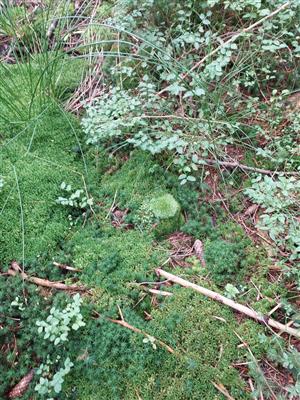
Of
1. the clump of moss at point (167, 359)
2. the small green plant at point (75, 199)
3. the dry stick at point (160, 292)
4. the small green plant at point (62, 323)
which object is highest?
the small green plant at point (75, 199)

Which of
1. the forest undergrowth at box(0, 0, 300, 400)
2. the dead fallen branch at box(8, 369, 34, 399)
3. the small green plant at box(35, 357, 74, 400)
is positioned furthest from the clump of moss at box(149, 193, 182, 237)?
the dead fallen branch at box(8, 369, 34, 399)

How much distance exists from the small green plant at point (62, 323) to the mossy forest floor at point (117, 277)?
0.20ft

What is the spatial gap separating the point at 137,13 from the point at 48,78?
31.1 inches

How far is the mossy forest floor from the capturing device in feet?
5.95

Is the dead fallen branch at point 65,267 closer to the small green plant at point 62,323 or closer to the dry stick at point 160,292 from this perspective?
the small green plant at point 62,323

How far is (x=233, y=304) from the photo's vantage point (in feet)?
6.40

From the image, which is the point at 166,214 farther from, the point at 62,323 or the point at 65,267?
the point at 62,323

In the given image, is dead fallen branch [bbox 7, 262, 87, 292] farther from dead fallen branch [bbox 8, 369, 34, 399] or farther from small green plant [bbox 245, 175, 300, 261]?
small green plant [bbox 245, 175, 300, 261]

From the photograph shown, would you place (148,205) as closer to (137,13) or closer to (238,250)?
(238,250)

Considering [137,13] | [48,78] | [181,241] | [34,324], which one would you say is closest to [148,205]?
→ [181,241]

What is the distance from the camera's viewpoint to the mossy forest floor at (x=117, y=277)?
1813 mm

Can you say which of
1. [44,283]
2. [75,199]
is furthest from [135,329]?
[75,199]

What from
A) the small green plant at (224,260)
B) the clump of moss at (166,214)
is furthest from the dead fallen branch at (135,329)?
the clump of moss at (166,214)

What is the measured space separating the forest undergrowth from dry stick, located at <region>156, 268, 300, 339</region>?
19 mm
